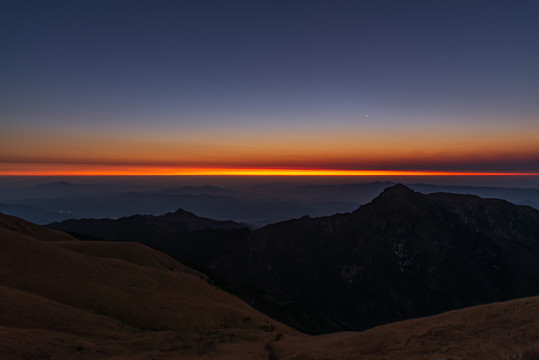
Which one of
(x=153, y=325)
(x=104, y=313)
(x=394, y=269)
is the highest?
(x=104, y=313)

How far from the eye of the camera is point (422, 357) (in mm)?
17062

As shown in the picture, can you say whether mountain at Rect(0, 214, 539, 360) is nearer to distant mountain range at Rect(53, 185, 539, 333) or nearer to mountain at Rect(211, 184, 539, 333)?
distant mountain range at Rect(53, 185, 539, 333)

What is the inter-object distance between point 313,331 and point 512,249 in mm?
176282

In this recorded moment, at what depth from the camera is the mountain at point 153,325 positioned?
61.9 ft

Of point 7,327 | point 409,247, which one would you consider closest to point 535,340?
point 7,327

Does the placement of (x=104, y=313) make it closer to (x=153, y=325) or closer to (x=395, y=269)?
(x=153, y=325)

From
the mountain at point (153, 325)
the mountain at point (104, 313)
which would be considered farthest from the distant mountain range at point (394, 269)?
the mountain at point (153, 325)

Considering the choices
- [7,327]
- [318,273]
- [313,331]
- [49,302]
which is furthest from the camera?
[318,273]

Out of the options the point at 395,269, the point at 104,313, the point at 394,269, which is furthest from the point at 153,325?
the point at 395,269

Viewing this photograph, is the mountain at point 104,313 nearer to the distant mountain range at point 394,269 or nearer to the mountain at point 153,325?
the mountain at point 153,325

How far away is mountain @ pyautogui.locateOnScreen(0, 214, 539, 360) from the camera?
18.9m

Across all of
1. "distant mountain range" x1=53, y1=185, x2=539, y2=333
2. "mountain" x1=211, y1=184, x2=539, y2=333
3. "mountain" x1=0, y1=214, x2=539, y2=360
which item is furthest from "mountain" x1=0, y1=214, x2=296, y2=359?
A: "mountain" x1=211, y1=184, x2=539, y2=333

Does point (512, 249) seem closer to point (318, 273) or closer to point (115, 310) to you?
point (318, 273)

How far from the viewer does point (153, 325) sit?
32406 mm
